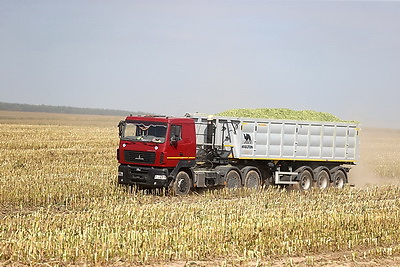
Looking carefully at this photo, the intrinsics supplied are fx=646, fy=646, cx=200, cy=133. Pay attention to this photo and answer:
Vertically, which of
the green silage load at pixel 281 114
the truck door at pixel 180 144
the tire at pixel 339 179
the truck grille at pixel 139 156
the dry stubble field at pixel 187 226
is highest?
the green silage load at pixel 281 114

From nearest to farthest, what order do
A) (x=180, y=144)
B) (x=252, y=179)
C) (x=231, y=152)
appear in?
1. (x=180, y=144)
2. (x=231, y=152)
3. (x=252, y=179)

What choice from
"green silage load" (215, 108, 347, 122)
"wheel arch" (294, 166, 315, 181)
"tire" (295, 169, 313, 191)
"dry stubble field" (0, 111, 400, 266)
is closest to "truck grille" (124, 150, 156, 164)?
"dry stubble field" (0, 111, 400, 266)

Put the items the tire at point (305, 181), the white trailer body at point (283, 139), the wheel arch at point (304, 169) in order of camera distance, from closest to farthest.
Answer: the white trailer body at point (283, 139) → the wheel arch at point (304, 169) → the tire at point (305, 181)

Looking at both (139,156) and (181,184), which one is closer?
(139,156)

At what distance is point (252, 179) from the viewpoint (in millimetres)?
25016

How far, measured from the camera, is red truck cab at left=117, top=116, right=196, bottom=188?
21906 millimetres

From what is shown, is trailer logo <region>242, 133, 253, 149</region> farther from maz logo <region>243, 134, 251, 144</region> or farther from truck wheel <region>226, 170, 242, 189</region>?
truck wheel <region>226, 170, 242, 189</region>

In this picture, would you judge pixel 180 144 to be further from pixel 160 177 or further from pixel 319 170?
pixel 319 170

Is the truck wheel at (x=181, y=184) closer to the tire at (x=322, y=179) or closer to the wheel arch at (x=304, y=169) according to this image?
the wheel arch at (x=304, y=169)

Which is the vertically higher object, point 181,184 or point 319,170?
point 319,170

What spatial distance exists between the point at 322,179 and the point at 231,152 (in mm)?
4707

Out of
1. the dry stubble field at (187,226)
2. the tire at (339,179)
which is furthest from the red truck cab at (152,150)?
the tire at (339,179)

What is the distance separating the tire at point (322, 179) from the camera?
86.3ft

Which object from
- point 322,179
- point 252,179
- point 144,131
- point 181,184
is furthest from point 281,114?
point 144,131
